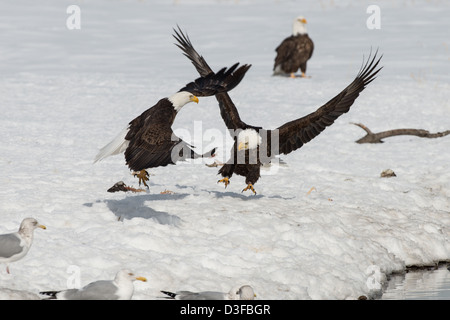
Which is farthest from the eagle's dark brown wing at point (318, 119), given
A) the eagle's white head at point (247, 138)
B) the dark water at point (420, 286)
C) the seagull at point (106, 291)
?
the seagull at point (106, 291)

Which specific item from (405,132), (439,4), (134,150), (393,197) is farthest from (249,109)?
(439,4)

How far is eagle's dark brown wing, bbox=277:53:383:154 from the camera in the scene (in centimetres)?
1077

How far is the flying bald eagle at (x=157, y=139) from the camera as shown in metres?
9.12

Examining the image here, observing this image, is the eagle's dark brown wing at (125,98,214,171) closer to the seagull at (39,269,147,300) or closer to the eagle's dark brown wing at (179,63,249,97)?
the eagle's dark brown wing at (179,63,249,97)

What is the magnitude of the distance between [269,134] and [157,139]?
6.01 ft

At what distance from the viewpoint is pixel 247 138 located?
33.9 ft

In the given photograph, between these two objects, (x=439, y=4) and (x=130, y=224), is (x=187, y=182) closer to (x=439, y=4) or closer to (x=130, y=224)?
(x=130, y=224)

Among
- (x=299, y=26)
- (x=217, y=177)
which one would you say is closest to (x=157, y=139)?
(x=217, y=177)

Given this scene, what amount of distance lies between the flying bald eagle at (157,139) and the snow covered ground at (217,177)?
694mm

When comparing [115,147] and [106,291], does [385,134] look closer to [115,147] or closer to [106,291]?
[115,147]

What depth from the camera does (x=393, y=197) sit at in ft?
38.7

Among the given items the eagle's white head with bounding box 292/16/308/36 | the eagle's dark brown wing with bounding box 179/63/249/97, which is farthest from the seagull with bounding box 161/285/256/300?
the eagle's white head with bounding box 292/16/308/36

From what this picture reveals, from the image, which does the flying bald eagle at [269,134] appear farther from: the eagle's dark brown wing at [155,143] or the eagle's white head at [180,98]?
the eagle's dark brown wing at [155,143]
